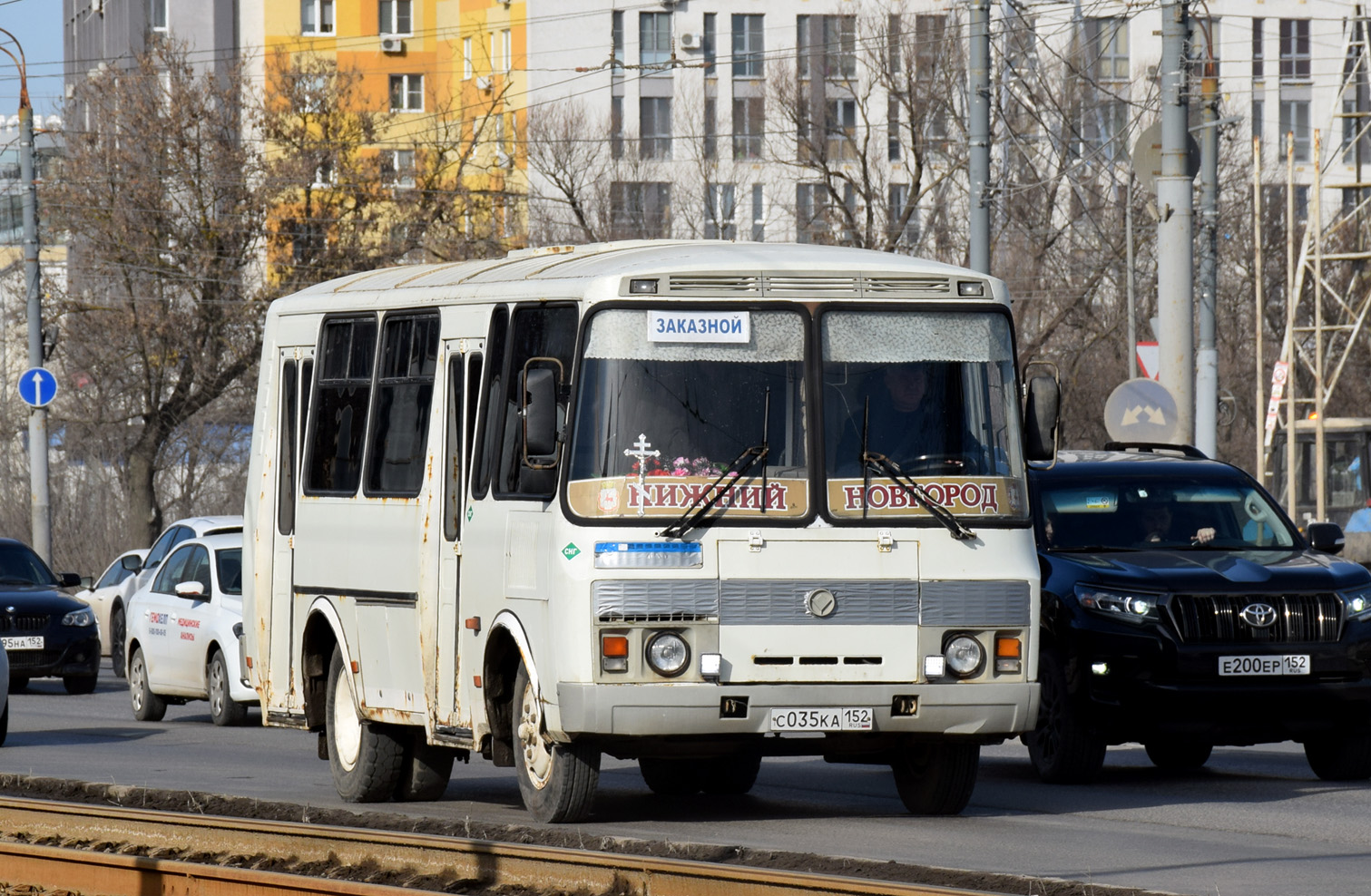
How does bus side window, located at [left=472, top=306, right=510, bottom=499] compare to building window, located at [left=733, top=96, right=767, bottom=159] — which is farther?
building window, located at [left=733, top=96, right=767, bottom=159]

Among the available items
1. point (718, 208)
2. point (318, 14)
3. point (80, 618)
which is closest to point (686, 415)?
point (80, 618)

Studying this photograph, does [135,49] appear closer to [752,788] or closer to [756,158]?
[756,158]

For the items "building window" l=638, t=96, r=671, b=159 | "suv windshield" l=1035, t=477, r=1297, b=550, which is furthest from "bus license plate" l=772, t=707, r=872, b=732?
"building window" l=638, t=96, r=671, b=159

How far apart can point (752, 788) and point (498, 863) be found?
15.0ft

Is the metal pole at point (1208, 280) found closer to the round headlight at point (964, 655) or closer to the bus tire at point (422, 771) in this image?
the bus tire at point (422, 771)

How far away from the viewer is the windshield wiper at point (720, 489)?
34.2 ft

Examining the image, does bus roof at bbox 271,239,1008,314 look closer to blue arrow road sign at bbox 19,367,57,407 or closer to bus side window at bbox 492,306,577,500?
bus side window at bbox 492,306,577,500

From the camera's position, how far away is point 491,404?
450 inches

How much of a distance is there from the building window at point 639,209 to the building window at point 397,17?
34110mm

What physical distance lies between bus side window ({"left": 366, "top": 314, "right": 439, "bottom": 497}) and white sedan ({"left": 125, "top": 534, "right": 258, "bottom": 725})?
735 cm

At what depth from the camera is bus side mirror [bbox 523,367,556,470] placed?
1031 centimetres

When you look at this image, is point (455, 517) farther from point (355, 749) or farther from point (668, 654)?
point (355, 749)

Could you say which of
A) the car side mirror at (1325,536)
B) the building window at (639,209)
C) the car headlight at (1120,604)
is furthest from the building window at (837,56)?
the car headlight at (1120,604)

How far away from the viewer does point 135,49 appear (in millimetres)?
49469
